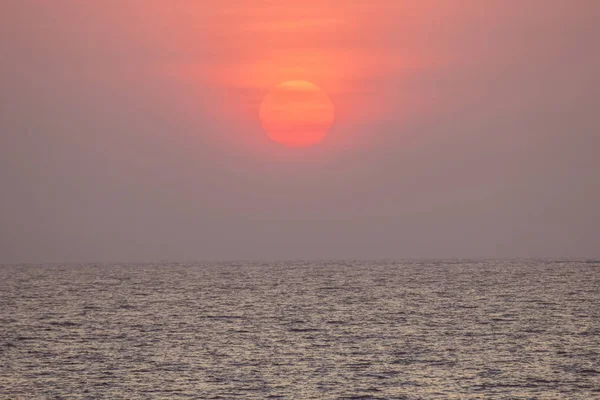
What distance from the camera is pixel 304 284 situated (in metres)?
200

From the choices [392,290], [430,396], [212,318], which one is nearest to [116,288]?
[392,290]

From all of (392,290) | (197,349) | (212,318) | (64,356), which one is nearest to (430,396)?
(197,349)

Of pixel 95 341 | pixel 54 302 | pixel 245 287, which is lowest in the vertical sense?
pixel 95 341

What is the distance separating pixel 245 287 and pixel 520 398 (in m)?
134

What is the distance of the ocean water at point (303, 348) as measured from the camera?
60.3m

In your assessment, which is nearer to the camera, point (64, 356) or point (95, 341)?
point (64, 356)

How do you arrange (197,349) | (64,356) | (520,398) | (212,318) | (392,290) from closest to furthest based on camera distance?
(520,398), (64,356), (197,349), (212,318), (392,290)

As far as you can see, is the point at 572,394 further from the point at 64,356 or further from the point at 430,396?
the point at 64,356

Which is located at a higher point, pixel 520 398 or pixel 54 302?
pixel 54 302

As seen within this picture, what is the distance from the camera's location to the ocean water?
60.3 metres

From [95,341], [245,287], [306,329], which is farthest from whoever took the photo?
[245,287]

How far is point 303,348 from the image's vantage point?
79.6 meters

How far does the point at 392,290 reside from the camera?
170250 millimetres

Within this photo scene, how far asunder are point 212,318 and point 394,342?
3513cm
